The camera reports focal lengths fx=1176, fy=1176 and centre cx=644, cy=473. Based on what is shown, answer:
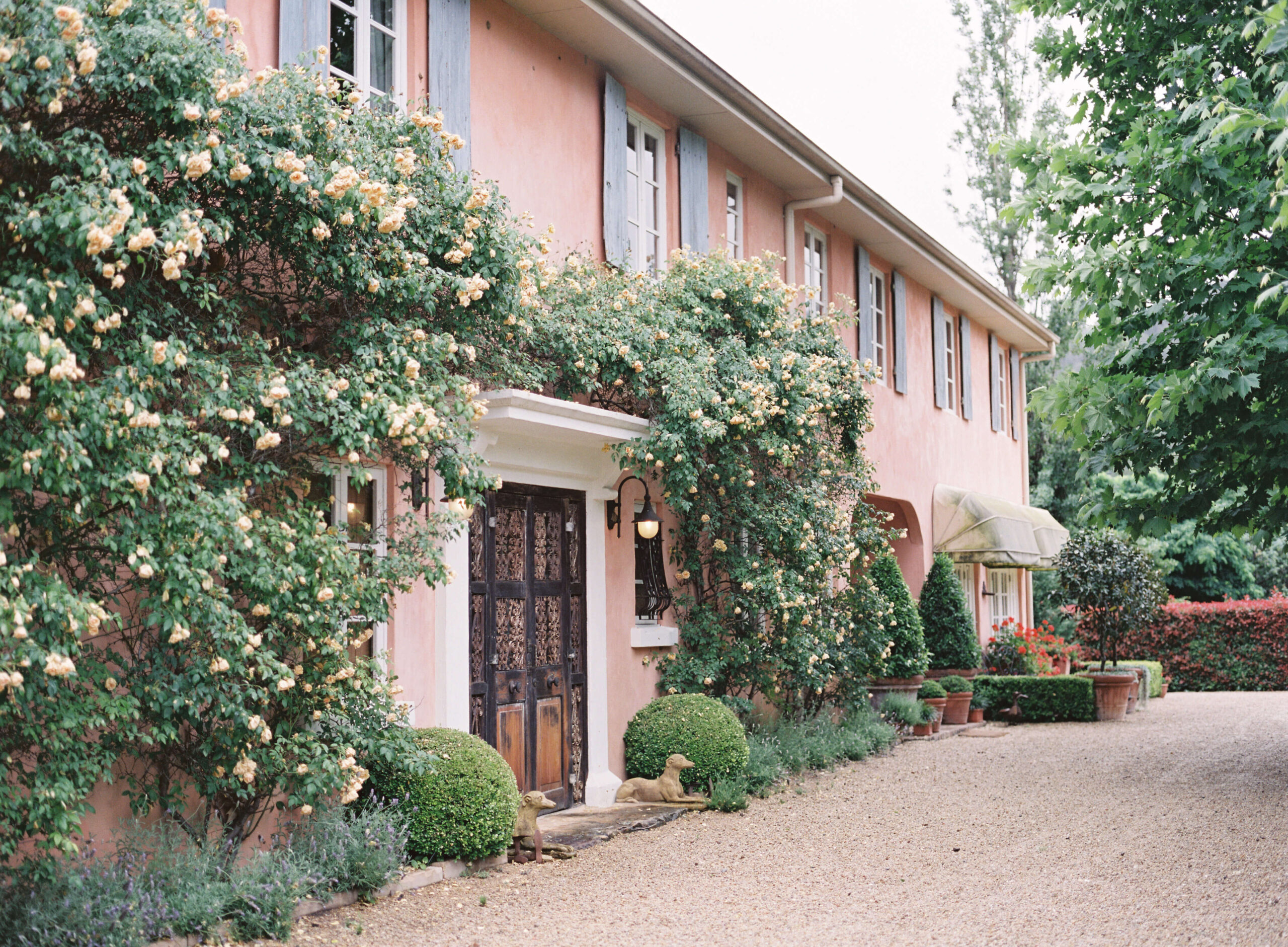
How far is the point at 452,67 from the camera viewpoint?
26.8ft

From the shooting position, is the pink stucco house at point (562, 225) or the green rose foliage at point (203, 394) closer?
the green rose foliage at point (203, 394)

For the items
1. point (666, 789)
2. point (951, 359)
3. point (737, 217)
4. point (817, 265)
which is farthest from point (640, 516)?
point (951, 359)

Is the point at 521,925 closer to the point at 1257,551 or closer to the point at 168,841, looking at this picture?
the point at 168,841

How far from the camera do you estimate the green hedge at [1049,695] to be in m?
16.4

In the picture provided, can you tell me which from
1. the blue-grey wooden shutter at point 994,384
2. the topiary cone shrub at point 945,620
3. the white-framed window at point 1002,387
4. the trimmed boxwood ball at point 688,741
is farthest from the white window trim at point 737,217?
the white-framed window at point 1002,387

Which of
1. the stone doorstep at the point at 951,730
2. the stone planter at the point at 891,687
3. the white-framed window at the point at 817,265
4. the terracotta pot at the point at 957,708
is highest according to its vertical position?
the white-framed window at the point at 817,265

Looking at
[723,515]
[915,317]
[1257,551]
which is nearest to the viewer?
[723,515]

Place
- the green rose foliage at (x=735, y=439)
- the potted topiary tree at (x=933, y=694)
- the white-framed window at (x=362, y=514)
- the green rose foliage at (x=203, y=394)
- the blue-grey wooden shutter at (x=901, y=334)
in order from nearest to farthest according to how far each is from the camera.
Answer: the green rose foliage at (x=203, y=394)
the white-framed window at (x=362, y=514)
the green rose foliage at (x=735, y=439)
the potted topiary tree at (x=933, y=694)
the blue-grey wooden shutter at (x=901, y=334)

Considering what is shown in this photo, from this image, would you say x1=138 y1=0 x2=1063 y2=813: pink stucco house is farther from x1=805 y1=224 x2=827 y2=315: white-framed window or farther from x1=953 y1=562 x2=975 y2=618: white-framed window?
x1=953 y1=562 x2=975 y2=618: white-framed window

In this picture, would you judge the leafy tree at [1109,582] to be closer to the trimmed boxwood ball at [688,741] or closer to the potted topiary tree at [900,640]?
the potted topiary tree at [900,640]

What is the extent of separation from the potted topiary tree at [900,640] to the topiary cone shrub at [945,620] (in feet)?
4.97

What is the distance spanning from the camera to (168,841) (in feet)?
18.4

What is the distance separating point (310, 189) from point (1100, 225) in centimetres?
605

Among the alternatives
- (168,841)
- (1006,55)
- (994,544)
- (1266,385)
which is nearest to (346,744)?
(168,841)
